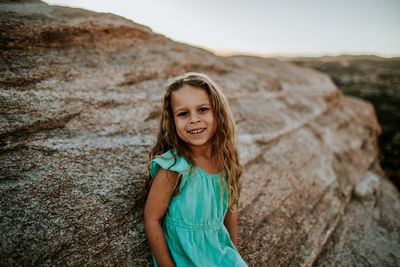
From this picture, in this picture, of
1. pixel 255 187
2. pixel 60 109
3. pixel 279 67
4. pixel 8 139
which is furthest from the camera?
pixel 279 67

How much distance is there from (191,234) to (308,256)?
223 cm

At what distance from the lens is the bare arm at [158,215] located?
170cm

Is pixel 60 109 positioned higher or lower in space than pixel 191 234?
higher

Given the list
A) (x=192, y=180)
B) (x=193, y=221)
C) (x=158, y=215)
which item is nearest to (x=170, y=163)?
(x=192, y=180)

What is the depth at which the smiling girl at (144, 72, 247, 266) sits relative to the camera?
173cm

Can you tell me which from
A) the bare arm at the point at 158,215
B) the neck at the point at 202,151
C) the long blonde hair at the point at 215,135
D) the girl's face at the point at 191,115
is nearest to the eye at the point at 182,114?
the girl's face at the point at 191,115

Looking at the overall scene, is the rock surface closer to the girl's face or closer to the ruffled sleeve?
the ruffled sleeve

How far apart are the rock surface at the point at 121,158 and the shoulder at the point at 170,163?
718mm

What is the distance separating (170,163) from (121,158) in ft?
3.75

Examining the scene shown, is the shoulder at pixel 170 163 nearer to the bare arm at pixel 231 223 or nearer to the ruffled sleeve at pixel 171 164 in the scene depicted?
the ruffled sleeve at pixel 171 164

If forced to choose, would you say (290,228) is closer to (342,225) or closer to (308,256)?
(308,256)

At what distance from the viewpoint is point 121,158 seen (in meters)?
2.66

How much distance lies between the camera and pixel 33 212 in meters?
1.84

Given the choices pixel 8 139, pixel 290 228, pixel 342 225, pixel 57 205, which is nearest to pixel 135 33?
pixel 8 139
